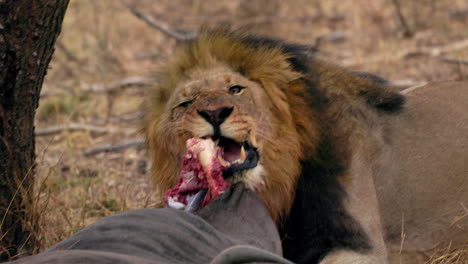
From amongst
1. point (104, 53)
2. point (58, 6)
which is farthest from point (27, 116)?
point (104, 53)

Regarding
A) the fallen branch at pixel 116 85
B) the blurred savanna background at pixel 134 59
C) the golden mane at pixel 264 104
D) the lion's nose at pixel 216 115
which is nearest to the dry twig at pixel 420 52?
the blurred savanna background at pixel 134 59

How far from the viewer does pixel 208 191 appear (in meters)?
3.26

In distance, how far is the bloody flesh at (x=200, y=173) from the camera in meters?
3.20

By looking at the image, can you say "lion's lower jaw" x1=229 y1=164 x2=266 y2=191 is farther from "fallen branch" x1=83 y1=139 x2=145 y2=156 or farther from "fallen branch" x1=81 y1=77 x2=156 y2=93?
"fallen branch" x1=81 y1=77 x2=156 y2=93

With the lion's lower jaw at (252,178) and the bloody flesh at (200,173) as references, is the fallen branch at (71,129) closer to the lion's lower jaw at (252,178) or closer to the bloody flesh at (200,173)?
the bloody flesh at (200,173)

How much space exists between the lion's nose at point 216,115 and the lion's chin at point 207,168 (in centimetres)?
7

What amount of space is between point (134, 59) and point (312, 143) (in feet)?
19.2

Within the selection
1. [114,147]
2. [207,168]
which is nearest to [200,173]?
[207,168]

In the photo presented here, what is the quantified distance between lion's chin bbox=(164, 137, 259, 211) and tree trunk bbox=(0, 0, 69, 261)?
757 millimetres

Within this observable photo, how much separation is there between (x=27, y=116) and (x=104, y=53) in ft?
16.0

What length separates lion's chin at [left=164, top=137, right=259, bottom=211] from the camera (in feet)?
10.5

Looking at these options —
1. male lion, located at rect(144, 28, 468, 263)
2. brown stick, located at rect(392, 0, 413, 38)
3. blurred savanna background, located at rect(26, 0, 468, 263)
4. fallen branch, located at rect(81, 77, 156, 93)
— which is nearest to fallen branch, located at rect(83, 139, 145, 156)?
blurred savanna background, located at rect(26, 0, 468, 263)

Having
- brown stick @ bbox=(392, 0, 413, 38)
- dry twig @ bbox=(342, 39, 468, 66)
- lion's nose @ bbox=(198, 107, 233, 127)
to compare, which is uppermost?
lion's nose @ bbox=(198, 107, 233, 127)

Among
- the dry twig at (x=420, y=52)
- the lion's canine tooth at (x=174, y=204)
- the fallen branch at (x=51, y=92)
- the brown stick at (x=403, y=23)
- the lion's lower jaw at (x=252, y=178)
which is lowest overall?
the dry twig at (x=420, y=52)
